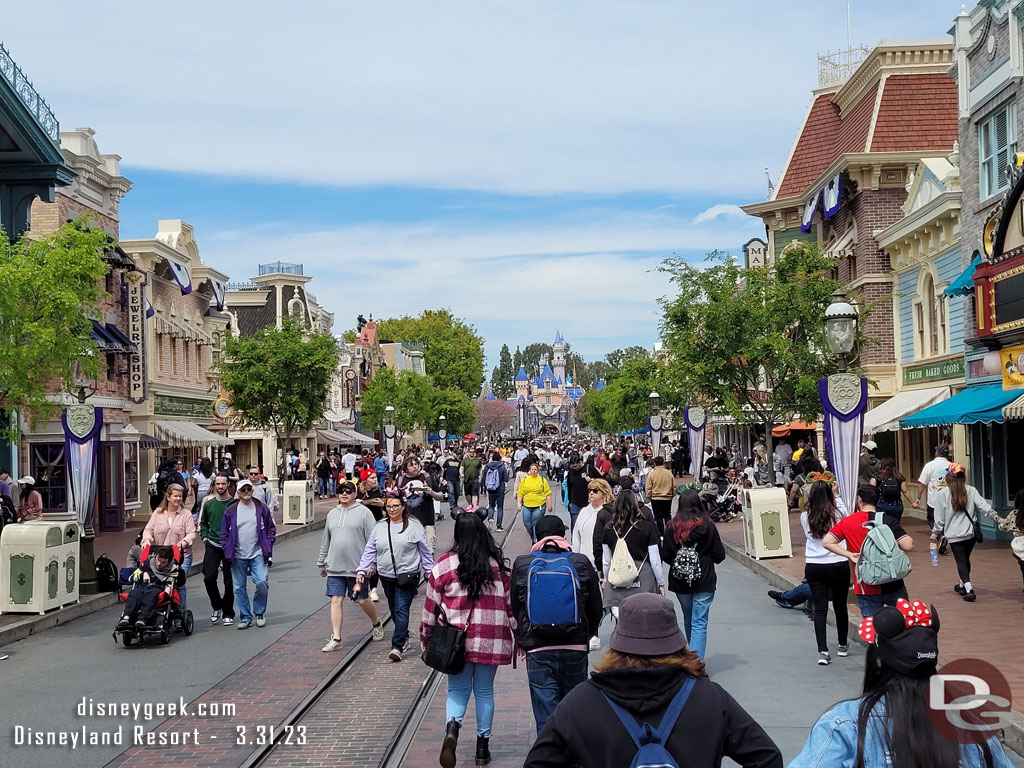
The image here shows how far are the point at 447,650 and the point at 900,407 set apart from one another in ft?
68.6

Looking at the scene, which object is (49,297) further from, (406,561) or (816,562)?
(816,562)

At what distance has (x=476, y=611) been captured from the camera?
7094mm

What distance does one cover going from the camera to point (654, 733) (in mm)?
3422

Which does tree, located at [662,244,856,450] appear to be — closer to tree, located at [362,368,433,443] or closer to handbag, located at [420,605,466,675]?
handbag, located at [420,605,466,675]

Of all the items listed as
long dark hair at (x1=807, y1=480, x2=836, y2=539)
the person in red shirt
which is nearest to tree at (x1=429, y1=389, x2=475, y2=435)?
long dark hair at (x1=807, y1=480, x2=836, y2=539)

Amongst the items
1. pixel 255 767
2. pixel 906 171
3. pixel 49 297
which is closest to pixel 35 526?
pixel 49 297

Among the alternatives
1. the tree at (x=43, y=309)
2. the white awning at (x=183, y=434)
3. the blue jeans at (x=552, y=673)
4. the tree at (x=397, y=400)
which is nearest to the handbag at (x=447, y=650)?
the blue jeans at (x=552, y=673)

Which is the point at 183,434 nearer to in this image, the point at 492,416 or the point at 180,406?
the point at 180,406

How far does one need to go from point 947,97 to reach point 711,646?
2612 cm

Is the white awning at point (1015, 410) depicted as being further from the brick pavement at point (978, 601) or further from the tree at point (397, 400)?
the tree at point (397, 400)

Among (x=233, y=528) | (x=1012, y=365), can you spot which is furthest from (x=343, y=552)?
(x=1012, y=365)

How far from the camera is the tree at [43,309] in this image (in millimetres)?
14992

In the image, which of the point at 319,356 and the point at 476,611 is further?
the point at 319,356

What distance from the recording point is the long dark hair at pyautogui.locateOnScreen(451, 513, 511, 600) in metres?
7.09
